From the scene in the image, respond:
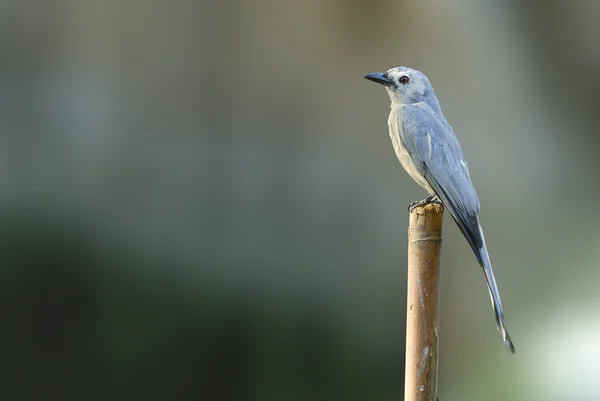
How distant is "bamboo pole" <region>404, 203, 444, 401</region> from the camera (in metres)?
1.91

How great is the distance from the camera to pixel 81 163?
4637 millimetres

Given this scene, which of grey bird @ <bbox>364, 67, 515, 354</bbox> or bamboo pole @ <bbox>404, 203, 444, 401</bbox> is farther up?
grey bird @ <bbox>364, 67, 515, 354</bbox>

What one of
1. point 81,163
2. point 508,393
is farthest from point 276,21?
point 508,393

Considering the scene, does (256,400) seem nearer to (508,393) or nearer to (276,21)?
(508,393)

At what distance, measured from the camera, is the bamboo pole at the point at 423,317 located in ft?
6.25

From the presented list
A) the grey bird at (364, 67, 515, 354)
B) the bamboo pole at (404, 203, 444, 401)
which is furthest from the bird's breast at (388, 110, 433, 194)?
the bamboo pole at (404, 203, 444, 401)

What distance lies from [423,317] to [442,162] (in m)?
1.09

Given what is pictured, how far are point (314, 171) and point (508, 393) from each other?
6.56 feet

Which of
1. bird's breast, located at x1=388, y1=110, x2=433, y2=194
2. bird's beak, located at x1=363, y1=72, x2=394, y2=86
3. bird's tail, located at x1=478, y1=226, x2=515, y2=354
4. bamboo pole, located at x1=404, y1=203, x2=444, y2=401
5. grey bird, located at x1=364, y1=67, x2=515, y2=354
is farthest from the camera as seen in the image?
bird's beak, located at x1=363, y1=72, x2=394, y2=86

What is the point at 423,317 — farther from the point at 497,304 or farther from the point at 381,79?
the point at 381,79

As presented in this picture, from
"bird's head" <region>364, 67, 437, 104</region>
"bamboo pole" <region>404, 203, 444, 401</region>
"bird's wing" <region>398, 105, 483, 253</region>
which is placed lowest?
"bamboo pole" <region>404, 203, 444, 401</region>

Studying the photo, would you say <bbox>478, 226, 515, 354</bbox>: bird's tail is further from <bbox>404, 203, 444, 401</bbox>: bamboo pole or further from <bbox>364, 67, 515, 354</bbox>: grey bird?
<bbox>404, 203, 444, 401</bbox>: bamboo pole

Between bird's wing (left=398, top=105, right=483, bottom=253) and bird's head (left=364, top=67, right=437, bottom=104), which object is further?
bird's head (left=364, top=67, right=437, bottom=104)

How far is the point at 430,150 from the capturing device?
2.89 metres
